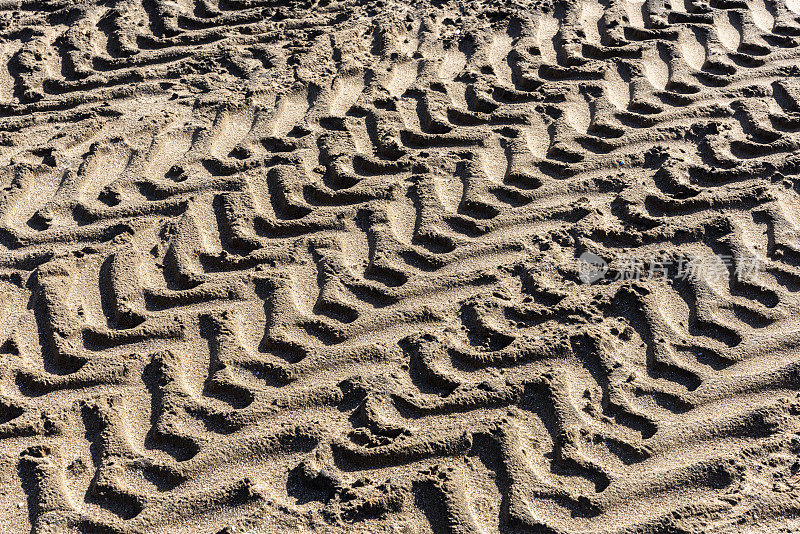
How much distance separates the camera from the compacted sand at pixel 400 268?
8.87 feet

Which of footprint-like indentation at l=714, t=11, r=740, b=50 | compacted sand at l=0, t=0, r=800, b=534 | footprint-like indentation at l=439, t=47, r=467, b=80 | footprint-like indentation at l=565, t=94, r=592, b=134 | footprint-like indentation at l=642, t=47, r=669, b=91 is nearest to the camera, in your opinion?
compacted sand at l=0, t=0, r=800, b=534

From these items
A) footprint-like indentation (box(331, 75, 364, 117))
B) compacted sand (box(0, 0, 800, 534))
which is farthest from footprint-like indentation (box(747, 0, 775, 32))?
footprint-like indentation (box(331, 75, 364, 117))

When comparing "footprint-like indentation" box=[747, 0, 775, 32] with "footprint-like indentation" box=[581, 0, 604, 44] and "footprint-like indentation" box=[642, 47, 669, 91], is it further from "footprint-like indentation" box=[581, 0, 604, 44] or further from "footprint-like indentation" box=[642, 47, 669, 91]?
"footprint-like indentation" box=[581, 0, 604, 44]

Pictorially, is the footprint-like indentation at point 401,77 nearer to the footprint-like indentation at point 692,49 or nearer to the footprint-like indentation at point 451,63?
the footprint-like indentation at point 451,63

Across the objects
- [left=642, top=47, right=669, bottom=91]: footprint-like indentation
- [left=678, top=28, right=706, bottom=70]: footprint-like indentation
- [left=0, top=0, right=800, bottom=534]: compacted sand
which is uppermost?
[left=678, top=28, right=706, bottom=70]: footprint-like indentation

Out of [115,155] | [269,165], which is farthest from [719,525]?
[115,155]

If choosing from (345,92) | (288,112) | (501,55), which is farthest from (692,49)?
(288,112)

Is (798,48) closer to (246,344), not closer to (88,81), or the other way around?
(246,344)

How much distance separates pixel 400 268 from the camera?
334 cm

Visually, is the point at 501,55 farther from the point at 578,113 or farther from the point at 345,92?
the point at 345,92

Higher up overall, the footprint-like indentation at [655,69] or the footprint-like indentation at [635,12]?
Result: the footprint-like indentation at [635,12]

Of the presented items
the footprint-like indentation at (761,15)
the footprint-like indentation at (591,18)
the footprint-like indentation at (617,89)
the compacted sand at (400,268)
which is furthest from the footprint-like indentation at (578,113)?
the footprint-like indentation at (761,15)

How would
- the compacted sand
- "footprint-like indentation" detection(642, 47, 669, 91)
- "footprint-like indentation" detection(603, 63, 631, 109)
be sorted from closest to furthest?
the compacted sand, "footprint-like indentation" detection(603, 63, 631, 109), "footprint-like indentation" detection(642, 47, 669, 91)

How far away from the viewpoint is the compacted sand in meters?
2.70
